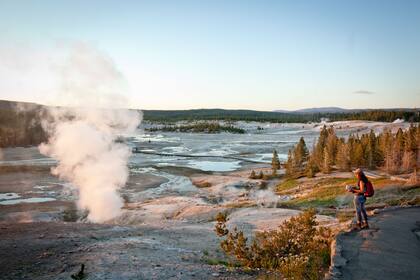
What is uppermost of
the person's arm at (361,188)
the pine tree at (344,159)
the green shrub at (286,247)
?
the person's arm at (361,188)

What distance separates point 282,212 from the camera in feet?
87.9

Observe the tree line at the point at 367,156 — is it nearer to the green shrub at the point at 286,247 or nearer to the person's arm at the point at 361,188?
the person's arm at the point at 361,188

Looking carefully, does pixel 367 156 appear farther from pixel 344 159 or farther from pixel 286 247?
pixel 286 247

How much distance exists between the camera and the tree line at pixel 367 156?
5267 centimetres

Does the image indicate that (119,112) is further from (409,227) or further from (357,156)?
(357,156)

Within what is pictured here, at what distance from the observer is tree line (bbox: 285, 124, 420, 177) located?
52.7m

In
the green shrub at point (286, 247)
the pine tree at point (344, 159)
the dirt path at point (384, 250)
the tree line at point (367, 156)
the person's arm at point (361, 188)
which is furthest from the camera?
the pine tree at point (344, 159)

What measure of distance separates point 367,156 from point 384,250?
5119cm

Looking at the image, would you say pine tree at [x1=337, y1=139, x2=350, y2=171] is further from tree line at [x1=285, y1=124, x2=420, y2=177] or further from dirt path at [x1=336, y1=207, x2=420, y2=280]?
dirt path at [x1=336, y1=207, x2=420, y2=280]

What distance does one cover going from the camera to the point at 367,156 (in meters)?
58.5

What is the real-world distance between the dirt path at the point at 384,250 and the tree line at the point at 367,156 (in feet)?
125

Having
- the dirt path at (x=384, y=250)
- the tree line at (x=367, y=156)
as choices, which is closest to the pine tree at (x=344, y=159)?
the tree line at (x=367, y=156)

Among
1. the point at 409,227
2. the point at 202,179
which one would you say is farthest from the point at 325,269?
the point at 202,179

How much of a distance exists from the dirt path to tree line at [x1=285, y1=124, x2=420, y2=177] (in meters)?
38.2
